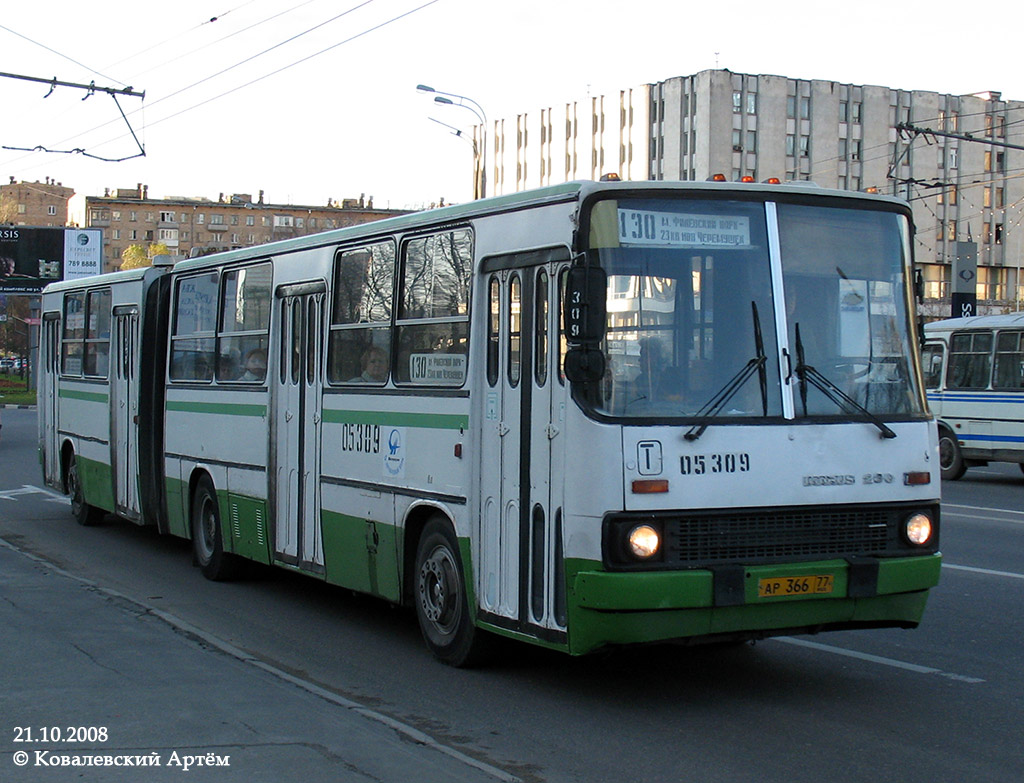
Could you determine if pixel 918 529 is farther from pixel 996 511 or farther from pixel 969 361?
pixel 969 361

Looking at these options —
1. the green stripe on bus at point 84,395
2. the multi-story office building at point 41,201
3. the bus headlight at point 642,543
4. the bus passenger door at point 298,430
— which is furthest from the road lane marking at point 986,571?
the multi-story office building at point 41,201

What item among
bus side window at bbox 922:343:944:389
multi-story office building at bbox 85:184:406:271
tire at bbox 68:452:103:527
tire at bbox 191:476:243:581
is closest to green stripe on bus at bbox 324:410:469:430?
tire at bbox 191:476:243:581

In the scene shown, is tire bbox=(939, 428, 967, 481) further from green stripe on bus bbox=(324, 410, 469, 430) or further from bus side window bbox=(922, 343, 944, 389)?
green stripe on bus bbox=(324, 410, 469, 430)

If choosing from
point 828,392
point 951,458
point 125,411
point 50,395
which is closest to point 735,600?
point 828,392

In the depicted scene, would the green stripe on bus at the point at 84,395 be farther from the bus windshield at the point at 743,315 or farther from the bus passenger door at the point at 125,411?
the bus windshield at the point at 743,315

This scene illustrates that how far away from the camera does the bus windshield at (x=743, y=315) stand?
7.27 m

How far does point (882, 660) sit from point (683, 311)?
9.60 ft

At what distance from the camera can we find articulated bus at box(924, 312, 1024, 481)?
23.5 m

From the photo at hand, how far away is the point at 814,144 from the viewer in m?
91.0

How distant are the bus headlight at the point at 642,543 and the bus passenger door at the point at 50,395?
42.3ft

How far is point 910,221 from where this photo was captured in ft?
26.6

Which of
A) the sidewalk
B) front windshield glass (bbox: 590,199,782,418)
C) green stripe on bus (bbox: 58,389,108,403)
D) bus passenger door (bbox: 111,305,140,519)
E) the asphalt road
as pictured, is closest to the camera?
the sidewalk

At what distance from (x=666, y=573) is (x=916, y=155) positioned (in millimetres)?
88783

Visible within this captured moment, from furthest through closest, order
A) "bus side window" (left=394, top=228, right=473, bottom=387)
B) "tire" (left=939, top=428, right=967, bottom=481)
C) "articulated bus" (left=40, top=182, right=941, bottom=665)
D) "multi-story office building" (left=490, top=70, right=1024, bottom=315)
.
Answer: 1. "multi-story office building" (left=490, top=70, right=1024, bottom=315)
2. "tire" (left=939, top=428, right=967, bottom=481)
3. "bus side window" (left=394, top=228, right=473, bottom=387)
4. "articulated bus" (left=40, top=182, right=941, bottom=665)
